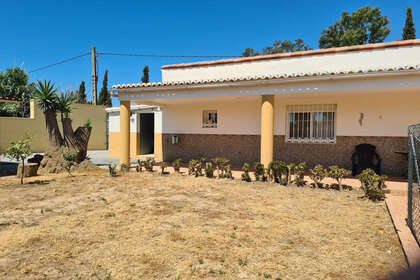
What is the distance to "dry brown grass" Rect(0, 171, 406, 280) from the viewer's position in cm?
294

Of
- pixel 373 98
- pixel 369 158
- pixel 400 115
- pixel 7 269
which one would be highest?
pixel 373 98

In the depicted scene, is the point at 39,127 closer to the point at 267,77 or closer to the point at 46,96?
the point at 46,96

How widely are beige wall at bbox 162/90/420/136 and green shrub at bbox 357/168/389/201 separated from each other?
10.2 ft

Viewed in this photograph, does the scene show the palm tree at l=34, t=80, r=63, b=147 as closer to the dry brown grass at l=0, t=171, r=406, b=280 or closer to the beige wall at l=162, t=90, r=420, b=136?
the dry brown grass at l=0, t=171, r=406, b=280

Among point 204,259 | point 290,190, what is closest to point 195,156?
point 290,190

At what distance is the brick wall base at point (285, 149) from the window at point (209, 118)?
0.48 meters

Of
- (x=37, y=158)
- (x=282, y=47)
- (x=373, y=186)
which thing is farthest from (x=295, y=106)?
(x=282, y=47)

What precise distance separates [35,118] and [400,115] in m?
20.8

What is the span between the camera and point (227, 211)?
5.08 m

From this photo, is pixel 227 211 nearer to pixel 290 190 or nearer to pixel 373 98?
pixel 290 190

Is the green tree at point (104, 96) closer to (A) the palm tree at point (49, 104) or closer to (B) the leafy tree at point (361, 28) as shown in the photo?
(A) the palm tree at point (49, 104)

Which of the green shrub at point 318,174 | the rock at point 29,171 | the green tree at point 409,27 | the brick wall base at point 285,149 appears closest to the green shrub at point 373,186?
the green shrub at point 318,174

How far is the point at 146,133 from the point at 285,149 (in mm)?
8581

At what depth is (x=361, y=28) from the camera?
3297 centimetres
